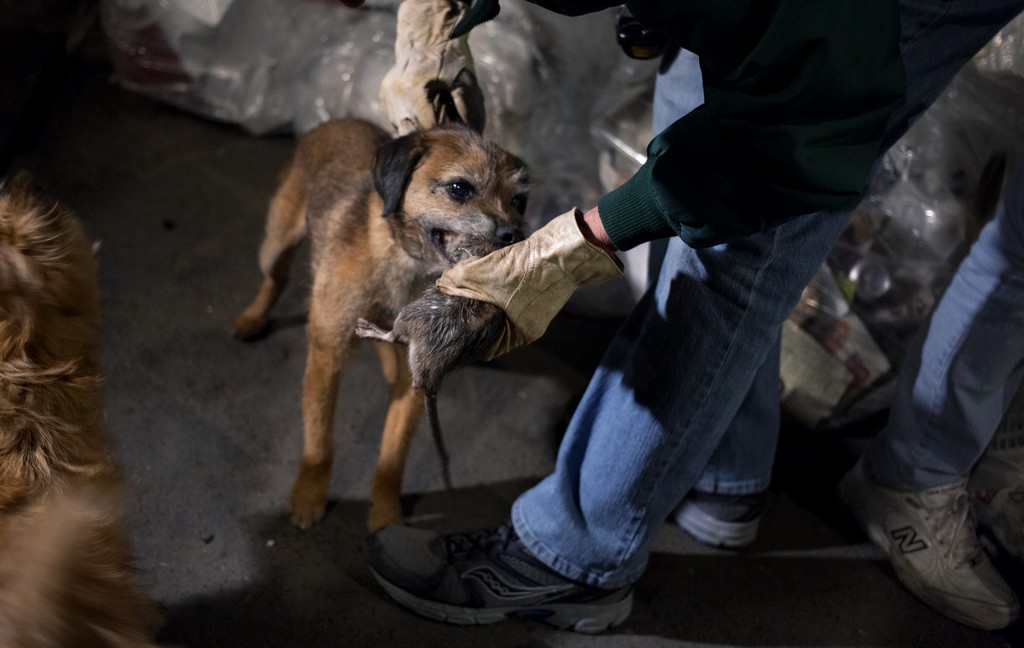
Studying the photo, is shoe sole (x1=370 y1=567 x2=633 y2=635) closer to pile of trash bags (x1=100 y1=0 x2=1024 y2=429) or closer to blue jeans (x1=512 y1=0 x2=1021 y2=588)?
blue jeans (x1=512 y1=0 x2=1021 y2=588)

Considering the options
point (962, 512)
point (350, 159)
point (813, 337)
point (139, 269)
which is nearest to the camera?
point (962, 512)

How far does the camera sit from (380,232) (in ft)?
6.41

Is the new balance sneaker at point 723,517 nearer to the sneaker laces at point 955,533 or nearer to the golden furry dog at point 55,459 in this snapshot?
the sneaker laces at point 955,533

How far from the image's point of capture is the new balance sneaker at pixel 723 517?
7.02ft

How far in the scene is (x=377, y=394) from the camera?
2557 millimetres

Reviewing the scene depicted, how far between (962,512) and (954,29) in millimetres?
1423

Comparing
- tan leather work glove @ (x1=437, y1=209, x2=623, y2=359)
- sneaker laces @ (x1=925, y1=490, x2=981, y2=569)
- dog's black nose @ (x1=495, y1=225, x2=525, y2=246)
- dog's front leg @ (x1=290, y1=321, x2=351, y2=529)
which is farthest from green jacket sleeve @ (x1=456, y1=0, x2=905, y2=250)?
sneaker laces @ (x1=925, y1=490, x2=981, y2=569)

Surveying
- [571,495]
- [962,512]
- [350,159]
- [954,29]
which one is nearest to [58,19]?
[350,159]

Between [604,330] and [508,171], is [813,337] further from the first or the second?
[508,171]

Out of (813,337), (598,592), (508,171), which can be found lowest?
(598,592)

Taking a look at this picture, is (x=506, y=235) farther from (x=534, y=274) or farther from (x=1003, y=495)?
(x=1003, y=495)

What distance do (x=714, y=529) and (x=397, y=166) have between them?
1.33 m

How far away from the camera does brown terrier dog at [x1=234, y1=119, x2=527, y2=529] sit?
1784 mm

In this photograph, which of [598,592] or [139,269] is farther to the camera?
[139,269]
